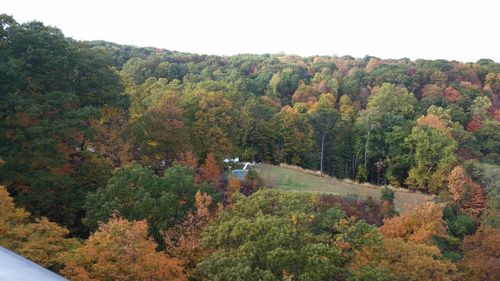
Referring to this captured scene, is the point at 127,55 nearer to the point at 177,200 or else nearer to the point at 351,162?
the point at 351,162

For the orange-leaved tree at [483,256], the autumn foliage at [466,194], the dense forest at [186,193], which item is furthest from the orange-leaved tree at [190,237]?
the autumn foliage at [466,194]

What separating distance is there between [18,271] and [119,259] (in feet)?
33.1

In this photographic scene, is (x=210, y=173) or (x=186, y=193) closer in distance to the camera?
(x=186, y=193)

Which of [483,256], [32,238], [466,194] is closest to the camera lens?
[32,238]

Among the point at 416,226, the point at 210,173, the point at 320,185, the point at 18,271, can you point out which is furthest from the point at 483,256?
the point at 18,271

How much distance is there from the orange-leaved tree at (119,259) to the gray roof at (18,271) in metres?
9.30

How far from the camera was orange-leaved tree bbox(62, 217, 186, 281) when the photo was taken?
1196cm

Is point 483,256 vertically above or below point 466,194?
above

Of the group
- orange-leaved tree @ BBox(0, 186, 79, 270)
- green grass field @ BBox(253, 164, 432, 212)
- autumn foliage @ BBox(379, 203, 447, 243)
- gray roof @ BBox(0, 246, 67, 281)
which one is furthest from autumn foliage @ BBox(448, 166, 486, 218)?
gray roof @ BBox(0, 246, 67, 281)

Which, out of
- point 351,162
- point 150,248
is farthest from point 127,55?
point 150,248

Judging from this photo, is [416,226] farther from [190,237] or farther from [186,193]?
[190,237]

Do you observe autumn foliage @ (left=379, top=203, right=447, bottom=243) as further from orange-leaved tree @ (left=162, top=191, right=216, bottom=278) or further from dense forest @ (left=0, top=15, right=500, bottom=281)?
orange-leaved tree @ (left=162, top=191, right=216, bottom=278)

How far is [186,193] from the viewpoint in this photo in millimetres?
17891

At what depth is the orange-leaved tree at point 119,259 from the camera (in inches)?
471
